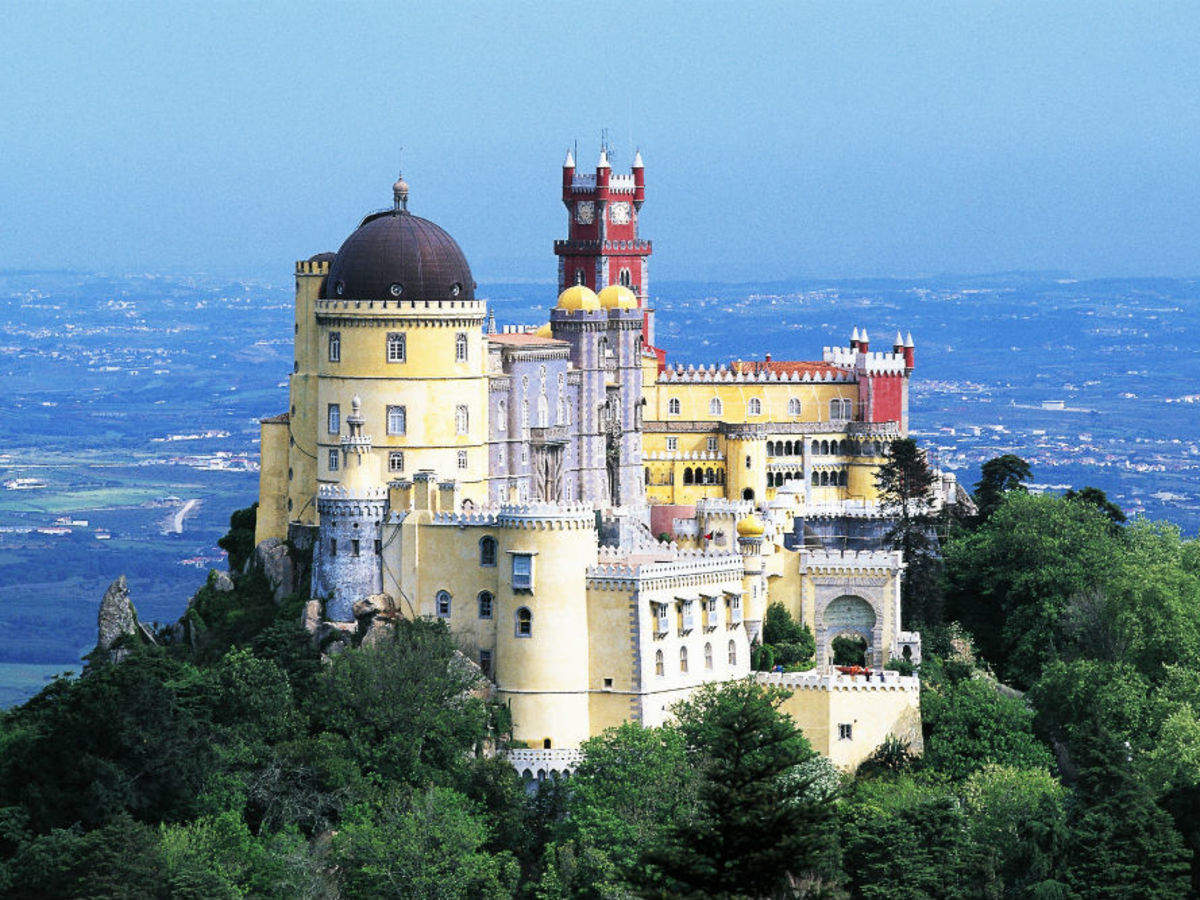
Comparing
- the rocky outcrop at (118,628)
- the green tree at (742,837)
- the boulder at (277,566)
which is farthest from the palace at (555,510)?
the green tree at (742,837)

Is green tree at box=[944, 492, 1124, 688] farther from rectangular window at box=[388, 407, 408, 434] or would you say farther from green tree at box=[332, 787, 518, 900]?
green tree at box=[332, 787, 518, 900]

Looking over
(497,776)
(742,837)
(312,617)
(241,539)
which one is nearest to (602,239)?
(241,539)

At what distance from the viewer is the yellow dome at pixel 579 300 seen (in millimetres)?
114750

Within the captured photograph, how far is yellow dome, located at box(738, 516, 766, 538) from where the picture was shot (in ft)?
329

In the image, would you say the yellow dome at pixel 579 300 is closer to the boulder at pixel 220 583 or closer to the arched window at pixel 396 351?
the arched window at pixel 396 351

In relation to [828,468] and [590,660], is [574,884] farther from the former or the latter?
[828,468]

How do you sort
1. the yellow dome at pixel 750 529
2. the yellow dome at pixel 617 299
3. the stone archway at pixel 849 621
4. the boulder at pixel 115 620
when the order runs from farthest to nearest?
1. the yellow dome at pixel 617 299
2. the boulder at pixel 115 620
3. the stone archway at pixel 849 621
4. the yellow dome at pixel 750 529

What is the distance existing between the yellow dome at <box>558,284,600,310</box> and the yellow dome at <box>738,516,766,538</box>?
56.1 ft

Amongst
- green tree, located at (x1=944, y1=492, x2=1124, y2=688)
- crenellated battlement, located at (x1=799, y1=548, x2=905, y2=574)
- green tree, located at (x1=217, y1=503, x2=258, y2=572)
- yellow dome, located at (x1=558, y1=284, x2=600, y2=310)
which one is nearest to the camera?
crenellated battlement, located at (x1=799, y1=548, x2=905, y2=574)

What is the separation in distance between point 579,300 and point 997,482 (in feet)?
65.8

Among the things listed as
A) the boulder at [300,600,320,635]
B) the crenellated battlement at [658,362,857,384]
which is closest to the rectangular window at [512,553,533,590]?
the boulder at [300,600,320,635]

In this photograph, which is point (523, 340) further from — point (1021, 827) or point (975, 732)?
point (1021, 827)

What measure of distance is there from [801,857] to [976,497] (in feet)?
183

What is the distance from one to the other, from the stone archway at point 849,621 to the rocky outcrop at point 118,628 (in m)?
25.0
